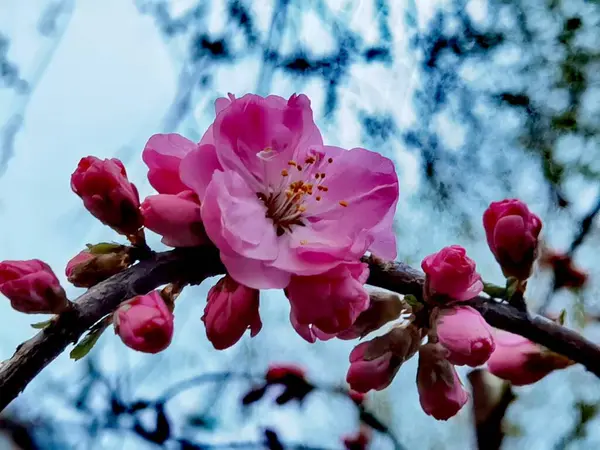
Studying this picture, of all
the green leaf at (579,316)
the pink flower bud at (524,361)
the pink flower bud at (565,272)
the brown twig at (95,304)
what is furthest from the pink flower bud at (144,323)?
the pink flower bud at (565,272)

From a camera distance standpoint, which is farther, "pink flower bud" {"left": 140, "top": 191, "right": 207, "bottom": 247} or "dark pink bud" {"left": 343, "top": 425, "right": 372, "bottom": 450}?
"dark pink bud" {"left": 343, "top": 425, "right": 372, "bottom": 450}

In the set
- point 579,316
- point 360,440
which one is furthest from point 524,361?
point 360,440

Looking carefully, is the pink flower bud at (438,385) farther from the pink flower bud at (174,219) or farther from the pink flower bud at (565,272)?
the pink flower bud at (565,272)

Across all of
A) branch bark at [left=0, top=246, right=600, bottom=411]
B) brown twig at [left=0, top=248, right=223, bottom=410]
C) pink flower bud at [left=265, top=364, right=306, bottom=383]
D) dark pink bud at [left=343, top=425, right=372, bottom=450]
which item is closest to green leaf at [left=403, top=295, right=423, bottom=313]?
branch bark at [left=0, top=246, right=600, bottom=411]

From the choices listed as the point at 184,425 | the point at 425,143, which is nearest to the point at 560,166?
the point at 425,143

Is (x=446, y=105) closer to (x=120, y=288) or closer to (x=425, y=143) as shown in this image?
(x=425, y=143)

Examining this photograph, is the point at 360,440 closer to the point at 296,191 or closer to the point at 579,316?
the point at 579,316

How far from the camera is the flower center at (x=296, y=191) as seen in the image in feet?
1.27

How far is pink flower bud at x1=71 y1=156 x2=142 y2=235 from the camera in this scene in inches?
12.9

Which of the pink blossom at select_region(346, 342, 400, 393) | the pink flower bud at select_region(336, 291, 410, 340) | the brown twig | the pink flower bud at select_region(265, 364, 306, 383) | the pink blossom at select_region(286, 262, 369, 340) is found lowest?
the pink flower bud at select_region(265, 364, 306, 383)

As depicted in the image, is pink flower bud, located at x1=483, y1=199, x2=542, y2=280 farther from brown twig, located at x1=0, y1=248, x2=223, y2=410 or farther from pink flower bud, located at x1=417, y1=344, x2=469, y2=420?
brown twig, located at x1=0, y1=248, x2=223, y2=410

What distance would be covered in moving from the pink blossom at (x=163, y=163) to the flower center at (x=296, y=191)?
0.06 metres

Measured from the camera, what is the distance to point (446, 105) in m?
1.20

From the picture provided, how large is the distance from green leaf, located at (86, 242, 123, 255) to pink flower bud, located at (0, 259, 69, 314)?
0.03 m
